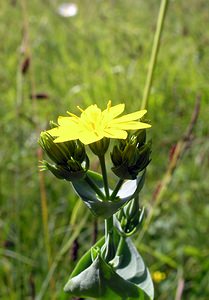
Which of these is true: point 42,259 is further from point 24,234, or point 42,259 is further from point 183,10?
point 183,10

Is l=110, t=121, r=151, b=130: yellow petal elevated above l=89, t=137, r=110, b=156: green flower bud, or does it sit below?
above

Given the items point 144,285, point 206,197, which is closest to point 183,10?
point 206,197

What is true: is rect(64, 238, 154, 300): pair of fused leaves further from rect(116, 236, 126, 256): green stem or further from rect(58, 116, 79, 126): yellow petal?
rect(58, 116, 79, 126): yellow petal

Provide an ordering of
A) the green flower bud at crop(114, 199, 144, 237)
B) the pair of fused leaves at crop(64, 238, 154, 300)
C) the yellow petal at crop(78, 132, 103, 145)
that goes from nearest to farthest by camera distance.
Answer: the yellow petal at crop(78, 132, 103, 145)
the pair of fused leaves at crop(64, 238, 154, 300)
the green flower bud at crop(114, 199, 144, 237)

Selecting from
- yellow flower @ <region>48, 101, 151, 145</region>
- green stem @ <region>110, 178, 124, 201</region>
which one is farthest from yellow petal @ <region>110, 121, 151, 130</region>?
green stem @ <region>110, 178, 124, 201</region>

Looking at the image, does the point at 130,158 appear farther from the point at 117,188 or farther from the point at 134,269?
the point at 134,269

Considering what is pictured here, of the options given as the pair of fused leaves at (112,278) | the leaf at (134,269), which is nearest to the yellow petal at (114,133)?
the pair of fused leaves at (112,278)
